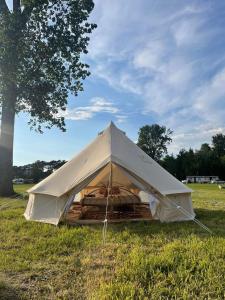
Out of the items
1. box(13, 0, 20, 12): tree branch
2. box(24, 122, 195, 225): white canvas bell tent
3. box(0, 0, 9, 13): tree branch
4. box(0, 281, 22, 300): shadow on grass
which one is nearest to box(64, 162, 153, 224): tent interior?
box(24, 122, 195, 225): white canvas bell tent

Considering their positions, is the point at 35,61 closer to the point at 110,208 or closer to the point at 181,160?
the point at 110,208

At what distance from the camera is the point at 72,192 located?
8055 mm

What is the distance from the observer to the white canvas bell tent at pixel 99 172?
26.4 ft

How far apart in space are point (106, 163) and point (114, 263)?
11.1 feet

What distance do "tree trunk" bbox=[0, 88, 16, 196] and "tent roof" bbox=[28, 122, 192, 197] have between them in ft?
25.3

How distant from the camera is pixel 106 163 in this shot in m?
8.06

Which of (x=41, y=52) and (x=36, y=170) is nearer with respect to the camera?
(x=41, y=52)

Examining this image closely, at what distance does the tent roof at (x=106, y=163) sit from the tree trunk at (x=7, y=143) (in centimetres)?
770

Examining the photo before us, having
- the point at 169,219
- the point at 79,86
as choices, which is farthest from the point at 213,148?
the point at 169,219

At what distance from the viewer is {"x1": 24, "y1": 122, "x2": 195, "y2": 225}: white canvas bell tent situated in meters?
8.05

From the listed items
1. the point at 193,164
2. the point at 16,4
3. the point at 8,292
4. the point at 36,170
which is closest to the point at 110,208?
the point at 8,292

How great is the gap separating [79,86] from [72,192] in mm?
10092

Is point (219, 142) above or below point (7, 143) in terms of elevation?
above

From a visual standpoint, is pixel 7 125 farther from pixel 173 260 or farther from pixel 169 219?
pixel 173 260
